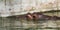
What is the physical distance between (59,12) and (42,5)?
0.54 ft

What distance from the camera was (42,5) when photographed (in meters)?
1.06

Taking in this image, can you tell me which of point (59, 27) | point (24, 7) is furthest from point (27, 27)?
point (59, 27)

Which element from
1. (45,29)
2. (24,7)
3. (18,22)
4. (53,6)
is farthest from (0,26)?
(53,6)

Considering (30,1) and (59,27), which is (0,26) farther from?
(59,27)

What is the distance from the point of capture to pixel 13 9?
1110 mm

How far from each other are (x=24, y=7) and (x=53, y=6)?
269 millimetres

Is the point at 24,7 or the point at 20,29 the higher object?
the point at 24,7

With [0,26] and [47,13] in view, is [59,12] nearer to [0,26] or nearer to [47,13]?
[47,13]

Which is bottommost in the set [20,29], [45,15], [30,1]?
[20,29]

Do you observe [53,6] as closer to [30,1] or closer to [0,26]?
[30,1]

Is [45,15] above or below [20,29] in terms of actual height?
above

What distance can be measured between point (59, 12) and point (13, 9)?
17.0 inches

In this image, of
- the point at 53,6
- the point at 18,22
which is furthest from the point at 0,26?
the point at 53,6

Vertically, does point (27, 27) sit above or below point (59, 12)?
below
